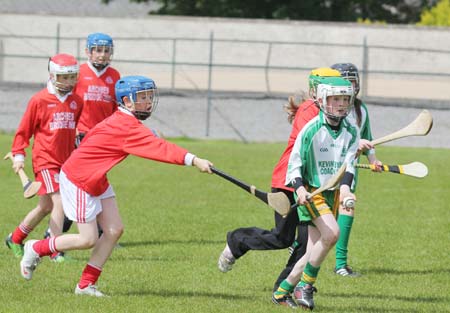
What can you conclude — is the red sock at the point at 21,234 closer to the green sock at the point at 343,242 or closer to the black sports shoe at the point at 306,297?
the green sock at the point at 343,242

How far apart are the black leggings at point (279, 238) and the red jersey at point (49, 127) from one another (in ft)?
5.89

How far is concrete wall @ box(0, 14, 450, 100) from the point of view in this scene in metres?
27.2

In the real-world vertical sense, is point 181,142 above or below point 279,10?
below

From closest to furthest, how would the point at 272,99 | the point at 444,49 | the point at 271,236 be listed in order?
the point at 271,236 < the point at 272,99 < the point at 444,49

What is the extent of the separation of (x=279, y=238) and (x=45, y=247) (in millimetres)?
1692

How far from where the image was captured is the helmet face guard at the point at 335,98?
22.4 ft

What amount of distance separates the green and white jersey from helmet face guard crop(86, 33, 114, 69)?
11.1 ft

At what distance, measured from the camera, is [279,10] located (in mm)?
34625

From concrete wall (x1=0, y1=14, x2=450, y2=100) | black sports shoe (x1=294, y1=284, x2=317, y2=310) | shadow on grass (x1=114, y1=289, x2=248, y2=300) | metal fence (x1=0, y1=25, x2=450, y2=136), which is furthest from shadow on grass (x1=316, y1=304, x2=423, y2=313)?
concrete wall (x1=0, y1=14, x2=450, y2=100)

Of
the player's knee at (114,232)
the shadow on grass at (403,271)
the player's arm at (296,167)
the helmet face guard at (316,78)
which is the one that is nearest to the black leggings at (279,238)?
the player's arm at (296,167)

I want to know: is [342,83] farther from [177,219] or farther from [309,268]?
[177,219]

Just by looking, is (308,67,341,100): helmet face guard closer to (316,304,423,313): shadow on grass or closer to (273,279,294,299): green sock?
(273,279,294,299): green sock

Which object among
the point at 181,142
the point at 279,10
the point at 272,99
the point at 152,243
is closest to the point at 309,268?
the point at 152,243

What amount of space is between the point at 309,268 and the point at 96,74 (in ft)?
12.8
